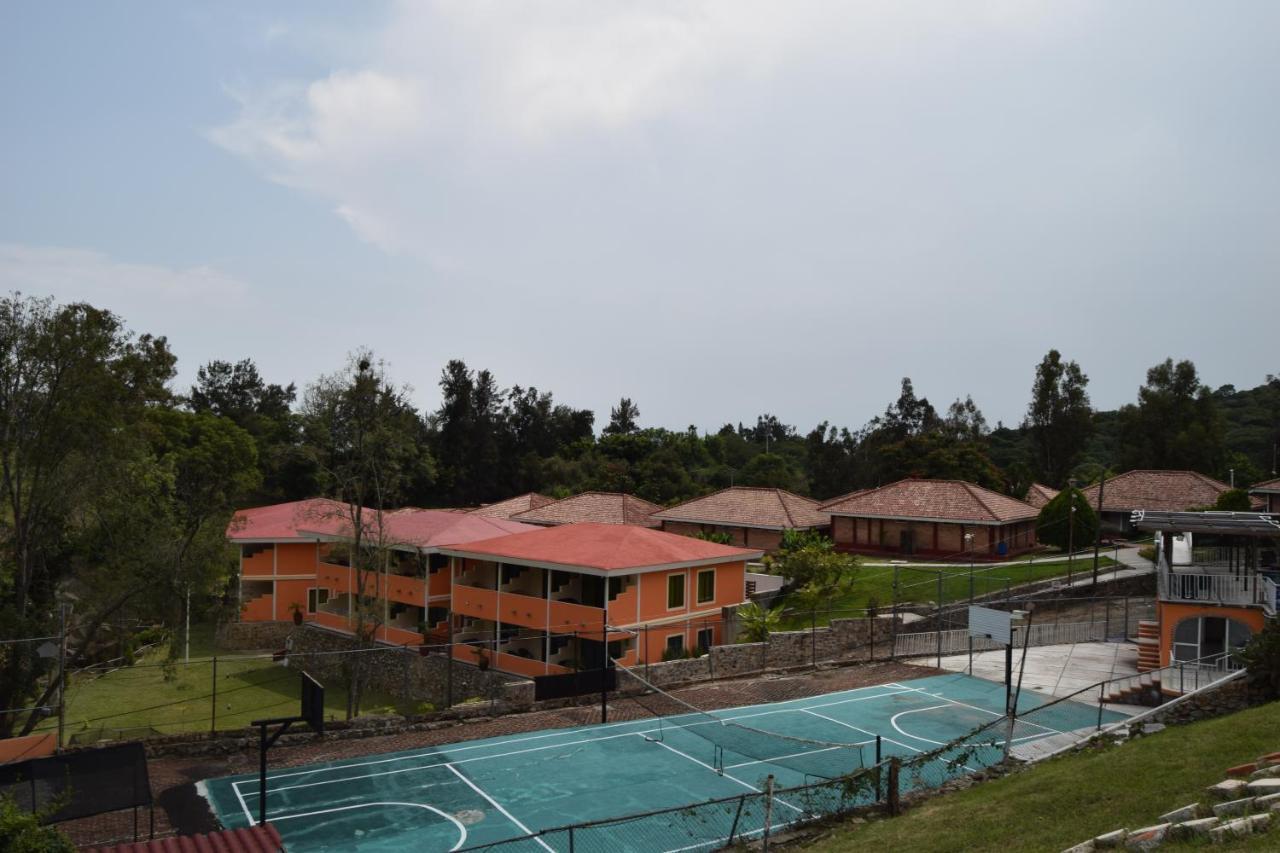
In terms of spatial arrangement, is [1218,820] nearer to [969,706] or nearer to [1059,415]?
[969,706]

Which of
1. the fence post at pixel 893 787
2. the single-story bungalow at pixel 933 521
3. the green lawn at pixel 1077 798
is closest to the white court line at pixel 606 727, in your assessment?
the fence post at pixel 893 787

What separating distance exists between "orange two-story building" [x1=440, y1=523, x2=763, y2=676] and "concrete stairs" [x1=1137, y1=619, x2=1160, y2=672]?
14.2m

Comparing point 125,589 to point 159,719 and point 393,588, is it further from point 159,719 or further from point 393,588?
point 393,588

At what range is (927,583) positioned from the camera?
138 ft

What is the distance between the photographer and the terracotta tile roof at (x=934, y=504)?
52250 mm

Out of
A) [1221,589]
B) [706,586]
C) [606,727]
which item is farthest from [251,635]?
[1221,589]

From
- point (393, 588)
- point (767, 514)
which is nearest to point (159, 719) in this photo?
point (393, 588)

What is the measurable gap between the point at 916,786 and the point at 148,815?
15.1m

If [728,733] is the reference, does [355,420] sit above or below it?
above

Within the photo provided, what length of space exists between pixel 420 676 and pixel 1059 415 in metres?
58.2

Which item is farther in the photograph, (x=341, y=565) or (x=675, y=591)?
(x=341, y=565)

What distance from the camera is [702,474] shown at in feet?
297

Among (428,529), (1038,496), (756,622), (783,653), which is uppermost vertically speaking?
(1038,496)

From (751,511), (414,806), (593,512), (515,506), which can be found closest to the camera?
(414,806)
